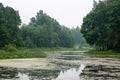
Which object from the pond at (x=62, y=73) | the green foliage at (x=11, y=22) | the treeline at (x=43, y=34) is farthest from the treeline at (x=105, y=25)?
the pond at (x=62, y=73)

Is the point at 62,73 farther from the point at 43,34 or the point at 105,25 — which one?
the point at 43,34

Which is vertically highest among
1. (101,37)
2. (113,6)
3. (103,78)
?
(113,6)

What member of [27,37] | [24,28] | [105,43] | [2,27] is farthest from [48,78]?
[24,28]

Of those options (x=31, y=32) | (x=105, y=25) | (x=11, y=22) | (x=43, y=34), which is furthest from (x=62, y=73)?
(x=43, y=34)

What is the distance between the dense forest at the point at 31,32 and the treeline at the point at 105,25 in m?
19.6

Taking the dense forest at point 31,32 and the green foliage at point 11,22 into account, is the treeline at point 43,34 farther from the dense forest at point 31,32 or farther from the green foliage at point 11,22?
the green foliage at point 11,22

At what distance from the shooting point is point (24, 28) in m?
110

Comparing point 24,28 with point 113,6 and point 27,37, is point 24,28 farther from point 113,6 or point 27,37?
point 113,6

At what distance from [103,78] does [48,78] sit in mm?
3721

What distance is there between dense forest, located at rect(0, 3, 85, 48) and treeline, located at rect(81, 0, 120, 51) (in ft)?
64.2

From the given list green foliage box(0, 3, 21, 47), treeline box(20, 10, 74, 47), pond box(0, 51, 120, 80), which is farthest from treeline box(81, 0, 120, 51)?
pond box(0, 51, 120, 80)

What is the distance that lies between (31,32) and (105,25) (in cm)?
4848

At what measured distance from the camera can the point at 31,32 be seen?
11006 centimetres

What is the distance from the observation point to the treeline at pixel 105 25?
61.0m
